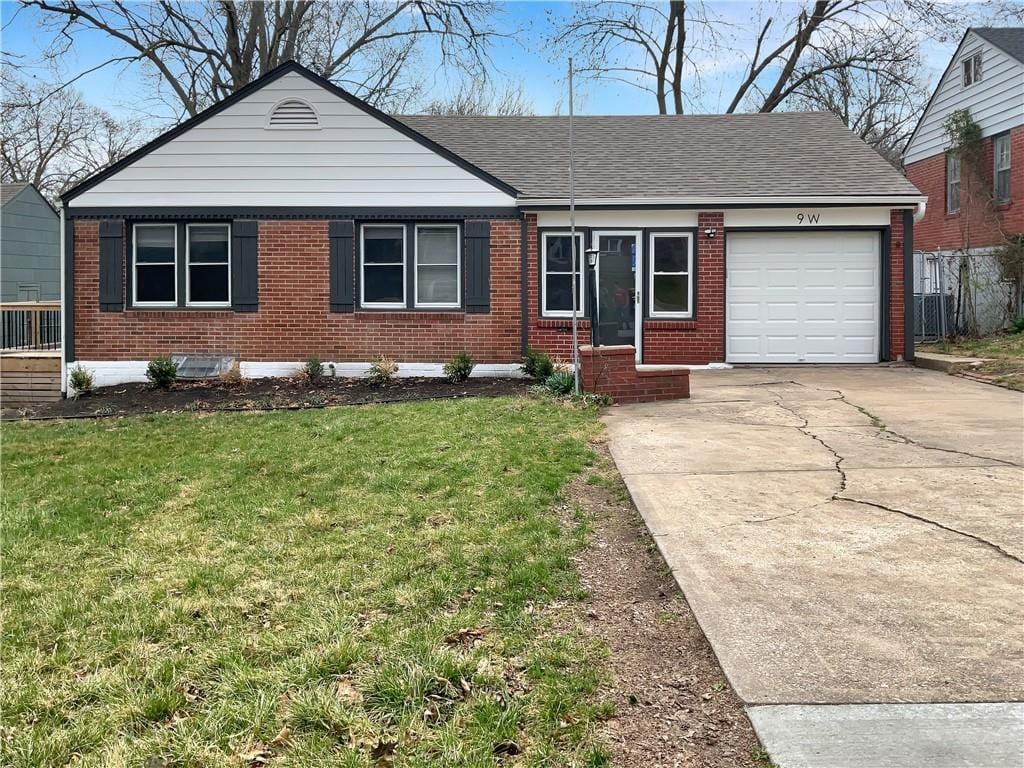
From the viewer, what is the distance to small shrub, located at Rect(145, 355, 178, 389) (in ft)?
43.0

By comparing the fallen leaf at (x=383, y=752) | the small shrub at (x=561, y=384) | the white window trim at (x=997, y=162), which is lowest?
the fallen leaf at (x=383, y=752)

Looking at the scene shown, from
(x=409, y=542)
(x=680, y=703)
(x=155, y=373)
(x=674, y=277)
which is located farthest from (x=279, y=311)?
(x=680, y=703)

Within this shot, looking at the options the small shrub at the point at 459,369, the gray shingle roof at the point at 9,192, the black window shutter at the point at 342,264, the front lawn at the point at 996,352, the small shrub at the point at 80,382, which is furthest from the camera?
the gray shingle roof at the point at 9,192

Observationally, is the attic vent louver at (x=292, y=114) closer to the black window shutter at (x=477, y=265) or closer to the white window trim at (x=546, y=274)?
the black window shutter at (x=477, y=265)

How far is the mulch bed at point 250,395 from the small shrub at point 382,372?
132 mm

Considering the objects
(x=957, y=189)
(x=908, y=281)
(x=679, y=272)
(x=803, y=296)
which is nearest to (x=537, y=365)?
(x=679, y=272)

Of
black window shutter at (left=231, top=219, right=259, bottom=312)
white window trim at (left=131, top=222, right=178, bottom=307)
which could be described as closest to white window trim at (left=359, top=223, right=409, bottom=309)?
black window shutter at (left=231, top=219, right=259, bottom=312)

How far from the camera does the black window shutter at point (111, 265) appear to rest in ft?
45.0

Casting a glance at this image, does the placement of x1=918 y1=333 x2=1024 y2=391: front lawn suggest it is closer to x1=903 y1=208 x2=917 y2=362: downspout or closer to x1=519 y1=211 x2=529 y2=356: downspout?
x1=903 y1=208 x2=917 y2=362: downspout

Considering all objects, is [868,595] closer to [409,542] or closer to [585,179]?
[409,542]

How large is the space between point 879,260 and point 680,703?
12806 millimetres

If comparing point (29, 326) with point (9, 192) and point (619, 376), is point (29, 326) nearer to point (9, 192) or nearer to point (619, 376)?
point (9, 192)

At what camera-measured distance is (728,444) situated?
7.60 m

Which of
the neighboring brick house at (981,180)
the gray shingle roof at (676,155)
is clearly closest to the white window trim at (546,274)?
the gray shingle roof at (676,155)
